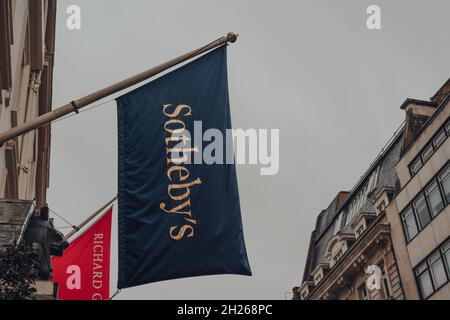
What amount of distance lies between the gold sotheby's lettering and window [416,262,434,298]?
2542cm

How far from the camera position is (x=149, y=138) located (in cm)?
946

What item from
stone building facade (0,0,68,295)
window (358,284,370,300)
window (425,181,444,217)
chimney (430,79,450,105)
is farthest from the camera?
window (358,284,370,300)

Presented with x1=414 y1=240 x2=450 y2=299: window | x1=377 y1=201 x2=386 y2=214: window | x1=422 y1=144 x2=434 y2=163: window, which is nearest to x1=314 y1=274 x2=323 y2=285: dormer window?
x1=377 y1=201 x2=386 y2=214: window

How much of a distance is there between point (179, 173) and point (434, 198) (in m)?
25.2

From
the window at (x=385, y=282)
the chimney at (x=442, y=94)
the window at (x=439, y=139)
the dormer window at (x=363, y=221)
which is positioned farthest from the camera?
the dormer window at (x=363, y=221)

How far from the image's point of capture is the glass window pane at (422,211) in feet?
106

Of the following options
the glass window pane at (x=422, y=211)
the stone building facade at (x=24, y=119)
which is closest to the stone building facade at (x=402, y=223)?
the glass window pane at (x=422, y=211)

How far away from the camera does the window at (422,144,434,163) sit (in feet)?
107

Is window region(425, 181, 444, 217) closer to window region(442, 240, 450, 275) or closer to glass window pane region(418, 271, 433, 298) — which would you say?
window region(442, 240, 450, 275)

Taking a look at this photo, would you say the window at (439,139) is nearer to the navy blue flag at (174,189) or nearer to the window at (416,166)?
the window at (416,166)

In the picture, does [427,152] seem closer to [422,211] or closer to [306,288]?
[422,211]

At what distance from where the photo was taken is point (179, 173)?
363 inches
